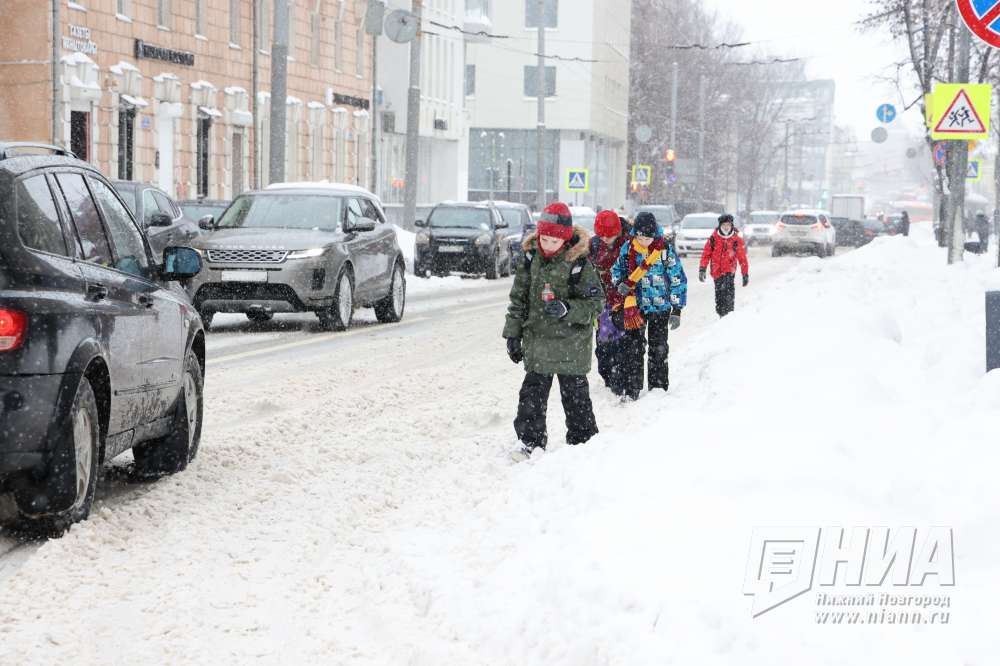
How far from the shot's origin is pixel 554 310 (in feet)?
28.3

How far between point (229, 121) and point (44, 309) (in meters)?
36.2

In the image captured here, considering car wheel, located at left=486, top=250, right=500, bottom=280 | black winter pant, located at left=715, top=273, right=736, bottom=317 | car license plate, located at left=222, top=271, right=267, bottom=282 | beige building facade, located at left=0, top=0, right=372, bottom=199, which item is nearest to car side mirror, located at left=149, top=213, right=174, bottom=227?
car license plate, located at left=222, top=271, right=267, bottom=282

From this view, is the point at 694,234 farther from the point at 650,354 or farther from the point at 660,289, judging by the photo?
the point at 660,289

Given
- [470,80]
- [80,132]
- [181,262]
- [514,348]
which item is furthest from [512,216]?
[470,80]

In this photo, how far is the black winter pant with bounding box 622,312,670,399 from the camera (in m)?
11.9

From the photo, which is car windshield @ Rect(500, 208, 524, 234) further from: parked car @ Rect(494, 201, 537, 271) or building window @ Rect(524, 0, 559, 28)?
building window @ Rect(524, 0, 559, 28)

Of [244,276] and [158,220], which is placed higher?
[158,220]

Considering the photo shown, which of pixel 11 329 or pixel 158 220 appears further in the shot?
pixel 158 220

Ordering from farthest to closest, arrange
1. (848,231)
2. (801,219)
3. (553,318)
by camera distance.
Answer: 1. (848,231)
2. (801,219)
3. (553,318)

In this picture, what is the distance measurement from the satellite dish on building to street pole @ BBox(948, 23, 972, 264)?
12927 mm

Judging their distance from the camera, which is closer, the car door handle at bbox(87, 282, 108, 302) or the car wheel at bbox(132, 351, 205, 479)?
the car door handle at bbox(87, 282, 108, 302)

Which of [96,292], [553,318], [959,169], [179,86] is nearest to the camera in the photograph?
[96,292]
